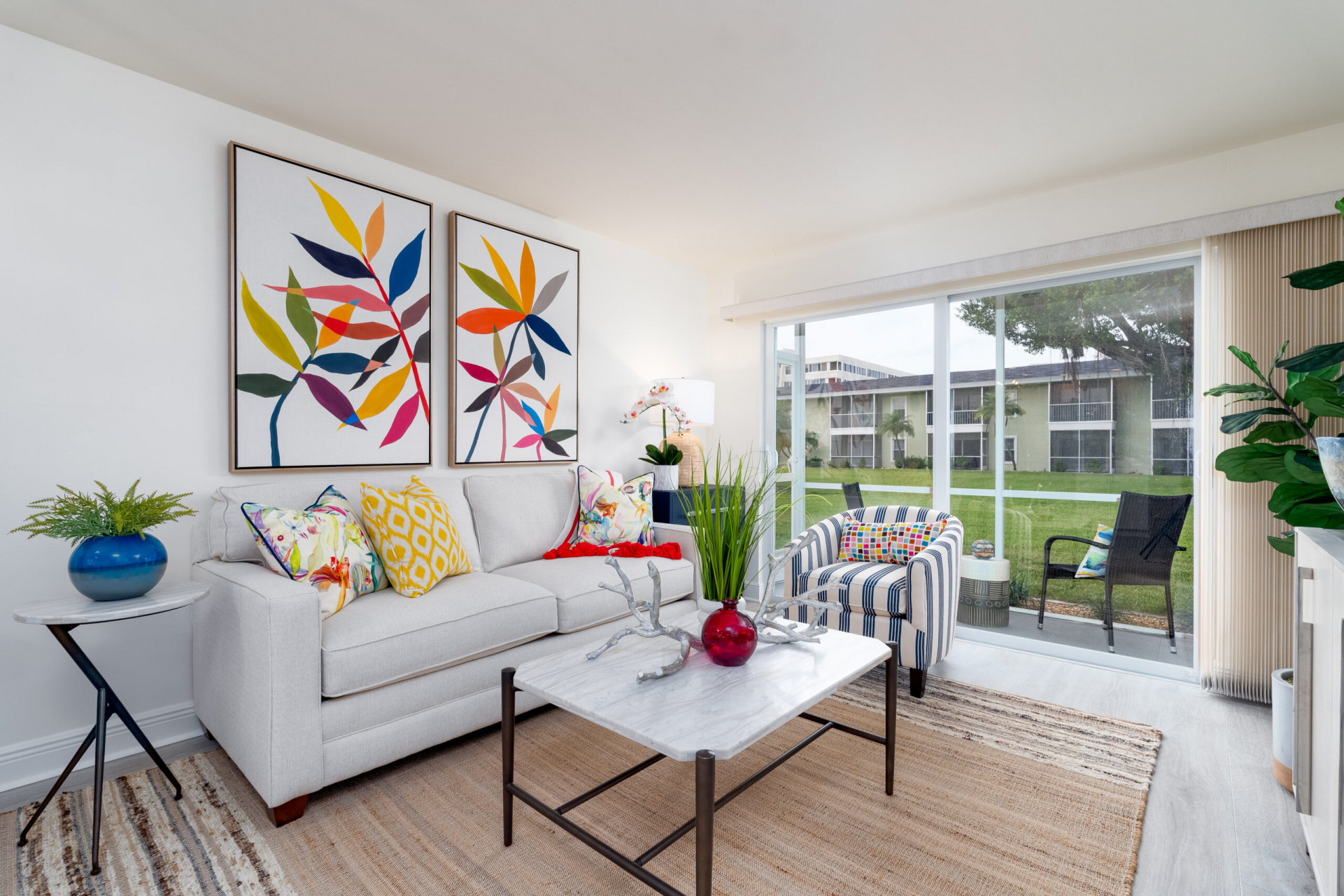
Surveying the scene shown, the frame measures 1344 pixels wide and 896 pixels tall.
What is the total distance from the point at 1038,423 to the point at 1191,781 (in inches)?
72.5

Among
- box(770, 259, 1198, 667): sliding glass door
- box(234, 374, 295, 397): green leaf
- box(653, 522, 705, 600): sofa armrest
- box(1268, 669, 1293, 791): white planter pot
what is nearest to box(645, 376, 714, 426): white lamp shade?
box(770, 259, 1198, 667): sliding glass door

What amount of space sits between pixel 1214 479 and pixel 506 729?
3.16 m

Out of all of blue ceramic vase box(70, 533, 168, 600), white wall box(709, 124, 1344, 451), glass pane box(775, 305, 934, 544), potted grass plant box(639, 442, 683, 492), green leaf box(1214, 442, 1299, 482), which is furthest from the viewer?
→ potted grass plant box(639, 442, 683, 492)

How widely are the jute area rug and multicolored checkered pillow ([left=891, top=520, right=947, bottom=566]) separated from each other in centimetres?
97

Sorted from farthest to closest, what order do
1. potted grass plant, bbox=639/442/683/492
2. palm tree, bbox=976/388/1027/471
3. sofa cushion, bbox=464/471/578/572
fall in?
potted grass plant, bbox=639/442/683/492
palm tree, bbox=976/388/1027/471
sofa cushion, bbox=464/471/578/572

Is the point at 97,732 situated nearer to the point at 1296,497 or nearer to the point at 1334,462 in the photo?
the point at 1334,462

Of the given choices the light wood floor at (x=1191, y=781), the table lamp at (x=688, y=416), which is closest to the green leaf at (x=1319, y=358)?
the light wood floor at (x=1191, y=781)

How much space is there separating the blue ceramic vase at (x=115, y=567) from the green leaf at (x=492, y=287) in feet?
6.17

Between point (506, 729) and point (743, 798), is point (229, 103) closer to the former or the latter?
point (506, 729)

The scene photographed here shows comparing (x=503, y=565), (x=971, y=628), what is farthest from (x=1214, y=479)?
(x=503, y=565)

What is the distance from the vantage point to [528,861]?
5.44 ft

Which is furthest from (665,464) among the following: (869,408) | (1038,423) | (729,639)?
(729,639)

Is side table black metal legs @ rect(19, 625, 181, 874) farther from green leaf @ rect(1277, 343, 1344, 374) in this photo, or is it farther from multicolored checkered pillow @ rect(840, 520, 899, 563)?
green leaf @ rect(1277, 343, 1344, 374)

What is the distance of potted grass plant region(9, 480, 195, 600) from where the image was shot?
1750mm
